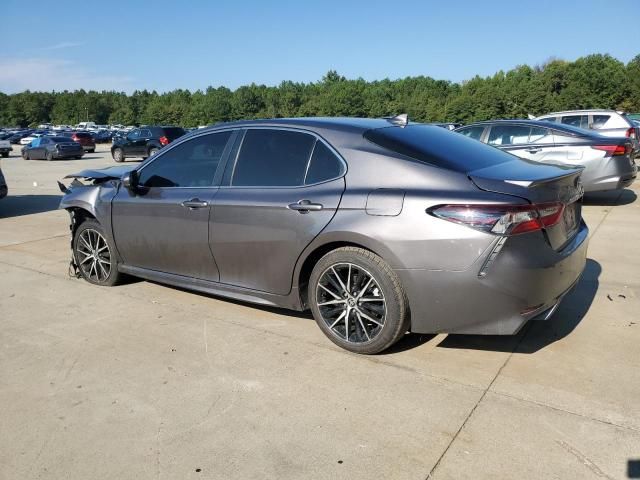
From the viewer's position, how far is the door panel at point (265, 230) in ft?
12.6

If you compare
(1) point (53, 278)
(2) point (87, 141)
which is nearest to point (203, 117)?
(2) point (87, 141)

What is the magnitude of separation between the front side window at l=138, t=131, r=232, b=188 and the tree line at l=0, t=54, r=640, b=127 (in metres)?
58.7

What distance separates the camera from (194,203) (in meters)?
4.50

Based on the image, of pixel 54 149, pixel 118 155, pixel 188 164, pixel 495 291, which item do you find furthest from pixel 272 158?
pixel 54 149

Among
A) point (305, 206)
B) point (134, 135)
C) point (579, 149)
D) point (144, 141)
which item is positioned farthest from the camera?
point (134, 135)

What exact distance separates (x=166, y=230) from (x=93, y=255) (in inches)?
53.4

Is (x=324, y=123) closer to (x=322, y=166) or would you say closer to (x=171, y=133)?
(x=322, y=166)

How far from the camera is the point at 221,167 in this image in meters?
4.51

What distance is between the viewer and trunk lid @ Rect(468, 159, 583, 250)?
333 cm

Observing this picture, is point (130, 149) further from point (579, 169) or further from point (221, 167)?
point (579, 169)

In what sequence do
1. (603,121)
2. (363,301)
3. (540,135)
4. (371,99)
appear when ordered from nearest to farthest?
(363,301)
(540,135)
(603,121)
(371,99)

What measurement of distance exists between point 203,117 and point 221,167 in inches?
4227

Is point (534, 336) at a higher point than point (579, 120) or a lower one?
lower

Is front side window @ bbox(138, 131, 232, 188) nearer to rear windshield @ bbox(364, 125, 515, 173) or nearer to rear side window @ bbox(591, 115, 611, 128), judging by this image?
rear windshield @ bbox(364, 125, 515, 173)
